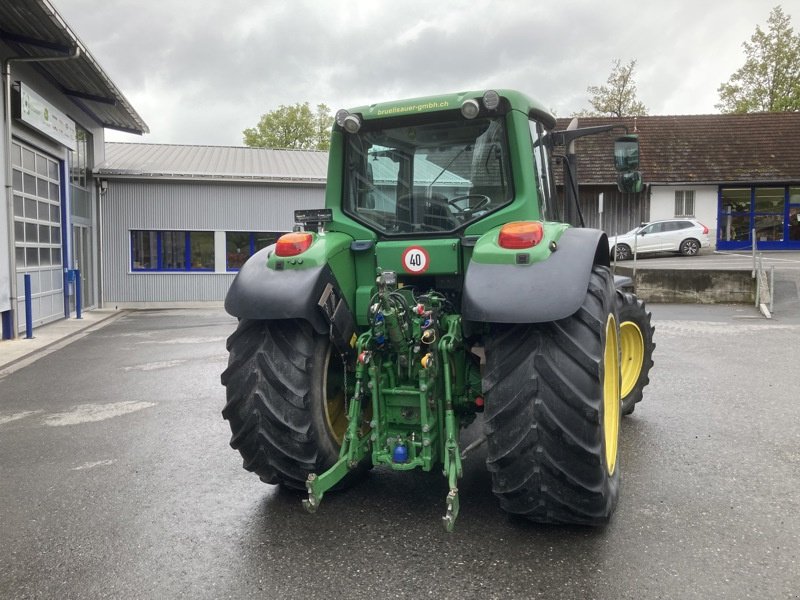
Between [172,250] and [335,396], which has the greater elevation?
[172,250]

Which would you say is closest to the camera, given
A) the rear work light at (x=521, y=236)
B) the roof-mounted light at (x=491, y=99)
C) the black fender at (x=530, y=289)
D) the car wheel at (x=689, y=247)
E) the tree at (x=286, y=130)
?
the black fender at (x=530, y=289)

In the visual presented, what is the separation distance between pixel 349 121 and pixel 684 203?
2695cm

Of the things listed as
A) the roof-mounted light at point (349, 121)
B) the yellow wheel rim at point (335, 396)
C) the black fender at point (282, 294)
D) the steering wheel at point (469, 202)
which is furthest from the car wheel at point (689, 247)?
the black fender at point (282, 294)

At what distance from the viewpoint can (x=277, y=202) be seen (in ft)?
70.0

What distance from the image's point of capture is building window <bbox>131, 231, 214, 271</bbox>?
20.8 metres

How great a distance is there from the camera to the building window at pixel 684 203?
28328 millimetres

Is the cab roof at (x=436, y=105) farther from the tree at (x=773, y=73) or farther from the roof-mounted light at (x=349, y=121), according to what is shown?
the tree at (x=773, y=73)

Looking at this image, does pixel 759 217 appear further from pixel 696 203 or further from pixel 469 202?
pixel 469 202

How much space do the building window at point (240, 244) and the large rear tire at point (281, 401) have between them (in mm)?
17807

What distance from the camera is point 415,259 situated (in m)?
4.01

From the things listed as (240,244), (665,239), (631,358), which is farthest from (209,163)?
(631,358)

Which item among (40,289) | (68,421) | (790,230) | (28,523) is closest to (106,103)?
(40,289)

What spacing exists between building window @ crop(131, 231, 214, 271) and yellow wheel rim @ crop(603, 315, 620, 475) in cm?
1841

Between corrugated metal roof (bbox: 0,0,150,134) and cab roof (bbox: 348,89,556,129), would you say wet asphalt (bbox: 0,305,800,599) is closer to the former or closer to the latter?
cab roof (bbox: 348,89,556,129)
